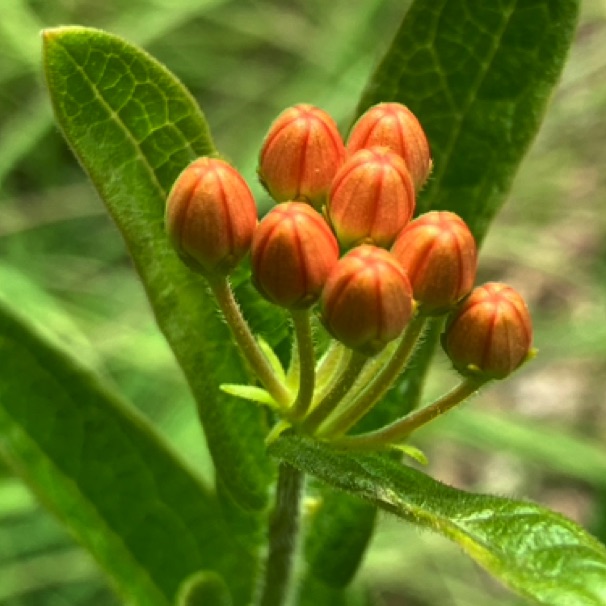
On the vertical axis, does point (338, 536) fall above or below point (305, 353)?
below

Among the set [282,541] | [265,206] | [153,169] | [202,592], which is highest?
[153,169]

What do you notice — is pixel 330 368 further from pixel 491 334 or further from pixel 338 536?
pixel 338 536

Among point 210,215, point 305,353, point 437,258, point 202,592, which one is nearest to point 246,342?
point 305,353

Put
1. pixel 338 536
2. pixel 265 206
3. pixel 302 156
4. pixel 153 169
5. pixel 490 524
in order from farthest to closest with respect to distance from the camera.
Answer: pixel 265 206 → pixel 338 536 → pixel 153 169 → pixel 302 156 → pixel 490 524

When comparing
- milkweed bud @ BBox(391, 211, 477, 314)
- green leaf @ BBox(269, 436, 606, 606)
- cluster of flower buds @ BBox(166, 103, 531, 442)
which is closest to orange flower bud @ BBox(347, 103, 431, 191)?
cluster of flower buds @ BBox(166, 103, 531, 442)

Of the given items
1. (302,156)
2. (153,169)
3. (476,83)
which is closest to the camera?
(302,156)

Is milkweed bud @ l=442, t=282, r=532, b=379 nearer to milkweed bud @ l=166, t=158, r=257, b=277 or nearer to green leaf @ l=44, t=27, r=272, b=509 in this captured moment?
milkweed bud @ l=166, t=158, r=257, b=277
